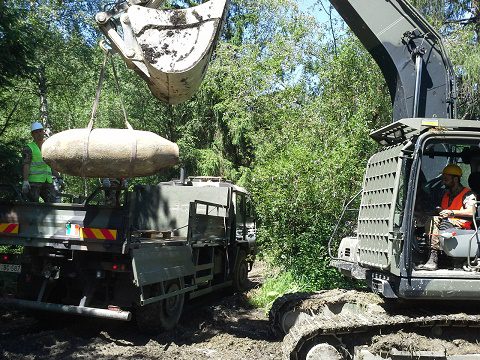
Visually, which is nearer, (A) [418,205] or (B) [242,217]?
(A) [418,205]

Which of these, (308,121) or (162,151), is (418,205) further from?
(308,121)

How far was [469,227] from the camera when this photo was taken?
16.8 ft

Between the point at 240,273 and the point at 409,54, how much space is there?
6617 millimetres

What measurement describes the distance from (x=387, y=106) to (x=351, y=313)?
6861mm

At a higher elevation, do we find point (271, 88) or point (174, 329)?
point (271, 88)

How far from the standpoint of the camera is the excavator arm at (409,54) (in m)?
6.37

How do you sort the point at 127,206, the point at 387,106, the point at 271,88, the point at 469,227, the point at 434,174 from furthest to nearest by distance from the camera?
1. the point at 271,88
2. the point at 387,106
3. the point at 127,206
4. the point at 434,174
5. the point at 469,227

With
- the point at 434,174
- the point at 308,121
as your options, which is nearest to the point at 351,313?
the point at 434,174

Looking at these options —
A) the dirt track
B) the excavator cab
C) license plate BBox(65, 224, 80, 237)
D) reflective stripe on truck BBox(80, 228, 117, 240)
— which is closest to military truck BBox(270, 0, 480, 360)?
the excavator cab

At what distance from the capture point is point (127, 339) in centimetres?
717

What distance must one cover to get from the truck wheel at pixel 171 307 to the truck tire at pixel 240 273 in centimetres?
346

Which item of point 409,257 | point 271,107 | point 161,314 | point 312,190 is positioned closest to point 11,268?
point 161,314

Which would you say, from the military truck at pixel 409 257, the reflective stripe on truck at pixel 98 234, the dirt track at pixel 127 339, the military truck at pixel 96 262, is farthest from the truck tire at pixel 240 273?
the military truck at pixel 409 257

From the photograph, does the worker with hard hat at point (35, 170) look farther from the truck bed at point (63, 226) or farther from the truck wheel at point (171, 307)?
the truck wheel at point (171, 307)
